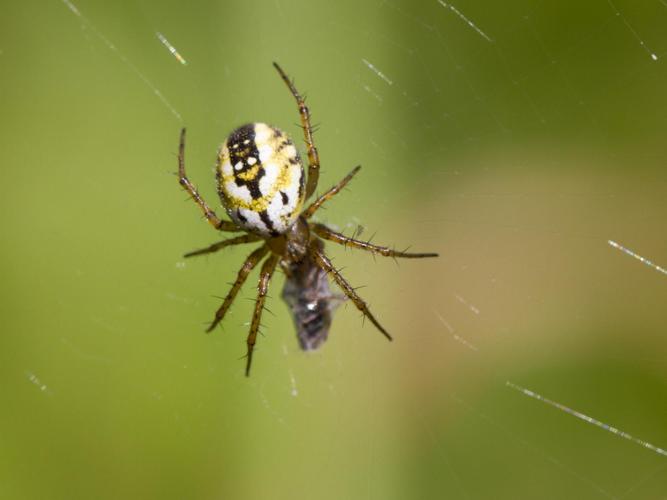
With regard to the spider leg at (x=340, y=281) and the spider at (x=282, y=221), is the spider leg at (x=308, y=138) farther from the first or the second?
the spider leg at (x=340, y=281)

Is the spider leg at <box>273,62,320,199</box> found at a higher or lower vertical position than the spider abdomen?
higher

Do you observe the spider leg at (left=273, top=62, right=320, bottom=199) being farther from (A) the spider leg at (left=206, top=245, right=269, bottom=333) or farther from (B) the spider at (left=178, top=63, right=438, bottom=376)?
(A) the spider leg at (left=206, top=245, right=269, bottom=333)

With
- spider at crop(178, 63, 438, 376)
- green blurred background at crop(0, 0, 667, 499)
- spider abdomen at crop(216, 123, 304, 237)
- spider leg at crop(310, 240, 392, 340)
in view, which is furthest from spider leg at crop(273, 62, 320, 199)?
green blurred background at crop(0, 0, 667, 499)

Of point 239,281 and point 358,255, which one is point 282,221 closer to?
point 239,281

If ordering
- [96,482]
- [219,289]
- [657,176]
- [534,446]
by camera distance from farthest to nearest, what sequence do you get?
[219,289]
[96,482]
[534,446]
[657,176]

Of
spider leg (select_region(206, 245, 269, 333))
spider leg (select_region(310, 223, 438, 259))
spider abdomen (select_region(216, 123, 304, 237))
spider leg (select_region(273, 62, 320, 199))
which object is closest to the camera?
spider abdomen (select_region(216, 123, 304, 237))

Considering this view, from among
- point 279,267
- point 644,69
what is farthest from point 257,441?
point 644,69

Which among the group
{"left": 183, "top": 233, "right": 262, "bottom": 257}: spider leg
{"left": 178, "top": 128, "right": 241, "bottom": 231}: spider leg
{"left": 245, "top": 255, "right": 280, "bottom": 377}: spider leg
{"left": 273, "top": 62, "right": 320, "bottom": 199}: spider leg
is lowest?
{"left": 245, "top": 255, "right": 280, "bottom": 377}: spider leg

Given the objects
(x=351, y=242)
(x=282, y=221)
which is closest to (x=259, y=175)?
(x=282, y=221)

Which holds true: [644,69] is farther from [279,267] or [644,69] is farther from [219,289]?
[219,289]
